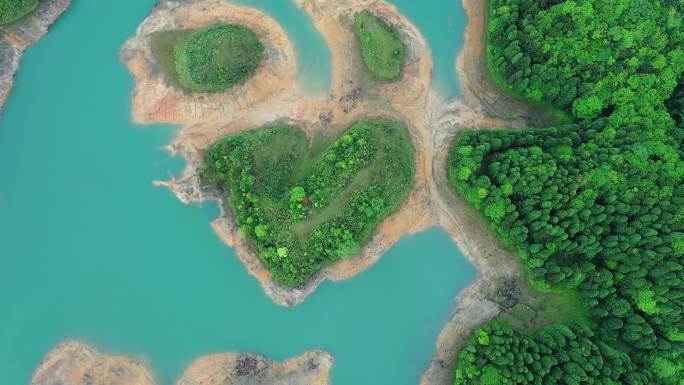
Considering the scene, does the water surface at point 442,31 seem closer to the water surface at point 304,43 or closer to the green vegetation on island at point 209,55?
the water surface at point 304,43

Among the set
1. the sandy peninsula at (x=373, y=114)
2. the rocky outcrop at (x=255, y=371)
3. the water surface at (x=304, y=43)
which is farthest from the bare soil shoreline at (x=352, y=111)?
the rocky outcrop at (x=255, y=371)

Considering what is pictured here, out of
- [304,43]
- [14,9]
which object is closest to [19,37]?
[14,9]

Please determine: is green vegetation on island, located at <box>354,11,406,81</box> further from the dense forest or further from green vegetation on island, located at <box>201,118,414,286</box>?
the dense forest

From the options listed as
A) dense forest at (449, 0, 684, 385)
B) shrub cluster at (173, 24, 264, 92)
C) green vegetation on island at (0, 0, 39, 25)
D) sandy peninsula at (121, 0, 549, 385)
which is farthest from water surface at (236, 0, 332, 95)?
green vegetation on island at (0, 0, 39, 25)

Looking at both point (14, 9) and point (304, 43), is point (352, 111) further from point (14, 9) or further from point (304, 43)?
point (14, 9)

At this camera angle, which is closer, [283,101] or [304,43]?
[283,101]

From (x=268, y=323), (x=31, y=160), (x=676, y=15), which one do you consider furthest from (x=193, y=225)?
(x=676, y=15)
